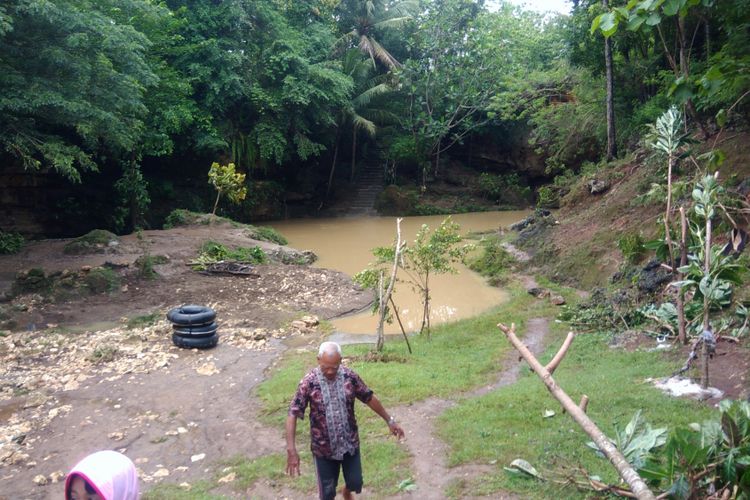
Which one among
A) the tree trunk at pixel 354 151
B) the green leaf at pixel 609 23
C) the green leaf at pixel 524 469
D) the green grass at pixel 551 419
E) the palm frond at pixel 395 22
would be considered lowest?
the green grass at pixel 551 419

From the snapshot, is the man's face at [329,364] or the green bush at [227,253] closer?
the man's face at [329,364]

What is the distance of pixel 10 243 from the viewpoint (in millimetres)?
16312

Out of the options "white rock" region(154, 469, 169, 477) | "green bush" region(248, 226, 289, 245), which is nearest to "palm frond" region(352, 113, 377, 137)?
"green bush" region(248, 226, 289, 245)

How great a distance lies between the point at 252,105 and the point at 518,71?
1141 centimetres

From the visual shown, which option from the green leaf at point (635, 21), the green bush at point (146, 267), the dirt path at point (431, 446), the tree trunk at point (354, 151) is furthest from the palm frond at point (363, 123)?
the green leaf at point (635, 21)

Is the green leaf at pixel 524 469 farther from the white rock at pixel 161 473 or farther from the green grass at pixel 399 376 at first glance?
the white rock at pixel 161 473

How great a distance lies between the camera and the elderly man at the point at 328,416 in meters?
4.38

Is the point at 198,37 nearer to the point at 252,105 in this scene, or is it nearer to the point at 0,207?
the point at 252,105

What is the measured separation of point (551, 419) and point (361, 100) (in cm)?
2514

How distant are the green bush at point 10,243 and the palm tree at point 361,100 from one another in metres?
15.2

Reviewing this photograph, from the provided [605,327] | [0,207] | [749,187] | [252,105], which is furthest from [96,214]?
[749,187]

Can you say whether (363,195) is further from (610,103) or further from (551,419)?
(551,419)

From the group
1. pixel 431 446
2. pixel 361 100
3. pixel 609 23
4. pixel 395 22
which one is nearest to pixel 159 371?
pixel 431 446

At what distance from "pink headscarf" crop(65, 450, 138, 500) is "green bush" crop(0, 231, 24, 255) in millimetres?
15578
